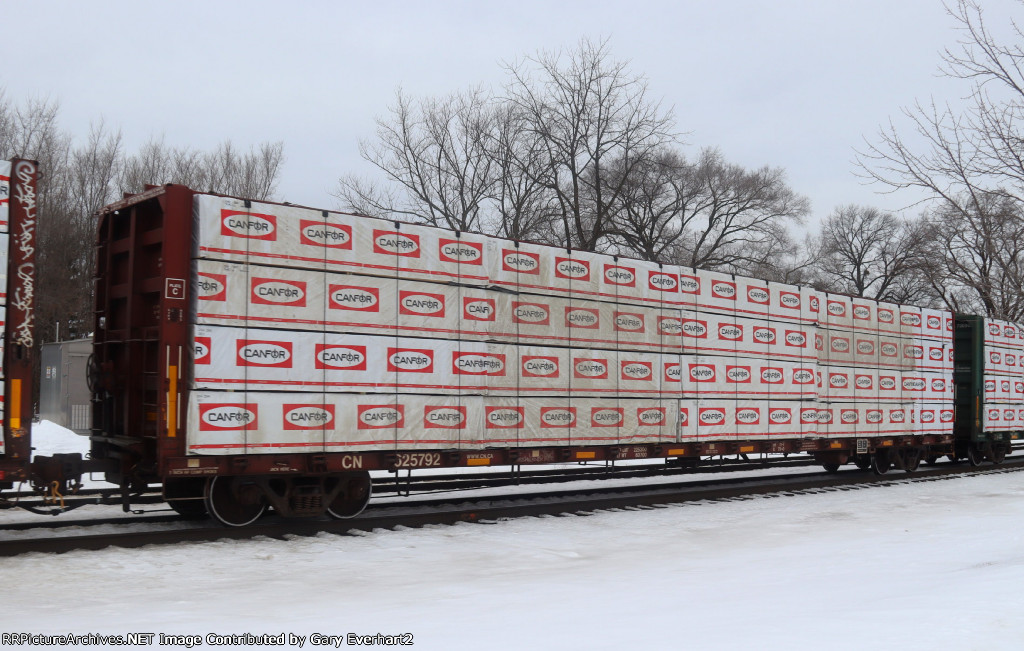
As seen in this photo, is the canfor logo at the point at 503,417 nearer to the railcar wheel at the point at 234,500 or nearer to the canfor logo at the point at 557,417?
the canfor logo at the point at 557,417

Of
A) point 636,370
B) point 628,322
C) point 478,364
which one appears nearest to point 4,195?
point 478,364

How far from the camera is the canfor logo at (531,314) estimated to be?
1212cm

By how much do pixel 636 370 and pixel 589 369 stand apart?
3.40ft

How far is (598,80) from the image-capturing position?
104 feet

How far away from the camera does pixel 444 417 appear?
37.2 ft

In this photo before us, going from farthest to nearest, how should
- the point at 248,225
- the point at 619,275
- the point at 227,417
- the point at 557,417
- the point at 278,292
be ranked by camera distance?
the point at 619,275, the point at 557,417, the point at 278,292, the point at 248,225, the point at 227,417

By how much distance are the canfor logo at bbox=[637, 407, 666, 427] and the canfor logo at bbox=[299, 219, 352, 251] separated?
5.63 meters

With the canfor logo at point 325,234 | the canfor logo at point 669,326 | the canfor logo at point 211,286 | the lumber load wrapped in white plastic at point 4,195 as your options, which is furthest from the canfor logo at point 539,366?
the lumber load wrapped in white plastic at point 4,195

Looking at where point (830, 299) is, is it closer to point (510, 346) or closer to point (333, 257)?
point (510, 346)

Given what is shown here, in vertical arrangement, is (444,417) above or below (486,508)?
above

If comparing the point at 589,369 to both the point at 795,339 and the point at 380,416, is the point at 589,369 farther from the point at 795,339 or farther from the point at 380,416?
the point at 795,339

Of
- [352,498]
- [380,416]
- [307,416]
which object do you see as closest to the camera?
[307,416]

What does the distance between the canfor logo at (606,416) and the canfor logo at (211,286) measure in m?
5.86

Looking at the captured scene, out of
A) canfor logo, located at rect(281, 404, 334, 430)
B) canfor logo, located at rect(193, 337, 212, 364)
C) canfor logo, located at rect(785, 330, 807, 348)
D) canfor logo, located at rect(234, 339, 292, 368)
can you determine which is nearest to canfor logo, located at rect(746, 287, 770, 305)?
canfor logo, located at rect(785, 330, 807, 348)
